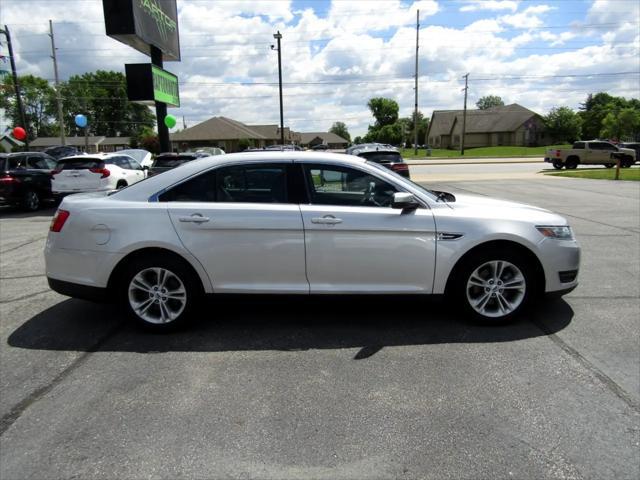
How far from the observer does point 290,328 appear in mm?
4355

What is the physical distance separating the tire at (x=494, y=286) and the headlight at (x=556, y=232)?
31 centimetres

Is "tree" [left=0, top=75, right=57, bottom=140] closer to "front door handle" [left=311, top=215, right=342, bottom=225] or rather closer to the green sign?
the green sign

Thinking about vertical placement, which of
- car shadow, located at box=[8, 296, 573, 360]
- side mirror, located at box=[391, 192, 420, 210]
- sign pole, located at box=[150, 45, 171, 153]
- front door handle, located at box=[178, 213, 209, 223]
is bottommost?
car shadow, located at box=[8, 296, 573, 360]

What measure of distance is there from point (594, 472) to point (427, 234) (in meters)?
2.14

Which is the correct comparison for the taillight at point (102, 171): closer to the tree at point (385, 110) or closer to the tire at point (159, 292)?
the tire at point (159, 292)

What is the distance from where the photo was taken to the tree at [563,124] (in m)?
78.2

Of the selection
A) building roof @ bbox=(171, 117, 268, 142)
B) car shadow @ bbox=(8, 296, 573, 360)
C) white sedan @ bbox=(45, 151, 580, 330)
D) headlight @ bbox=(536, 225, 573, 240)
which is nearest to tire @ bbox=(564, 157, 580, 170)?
car shadow @ bbox=(8, 296, 573, 360)

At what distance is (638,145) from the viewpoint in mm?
34781

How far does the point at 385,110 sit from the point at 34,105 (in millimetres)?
84055

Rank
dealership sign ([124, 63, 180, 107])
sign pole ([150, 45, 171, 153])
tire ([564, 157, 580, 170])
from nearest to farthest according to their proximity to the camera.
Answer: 1. dealership sign ([124, 63, 180, 107])
2. sign pole ([150, 45, 171, 153])
3. tire ([564, 157, 580, 170])

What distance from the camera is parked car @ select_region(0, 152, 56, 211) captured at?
1285 centimetres

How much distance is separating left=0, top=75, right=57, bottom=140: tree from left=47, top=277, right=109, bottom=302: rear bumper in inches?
3954

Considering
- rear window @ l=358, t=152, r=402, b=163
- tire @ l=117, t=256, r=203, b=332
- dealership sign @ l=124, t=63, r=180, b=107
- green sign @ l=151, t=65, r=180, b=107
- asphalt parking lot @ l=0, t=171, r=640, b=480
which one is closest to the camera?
asphalt parking lot @ l=0, t=171, r=640, b=480

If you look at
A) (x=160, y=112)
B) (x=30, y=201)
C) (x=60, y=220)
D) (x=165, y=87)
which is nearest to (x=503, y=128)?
(x=165, y=87)
